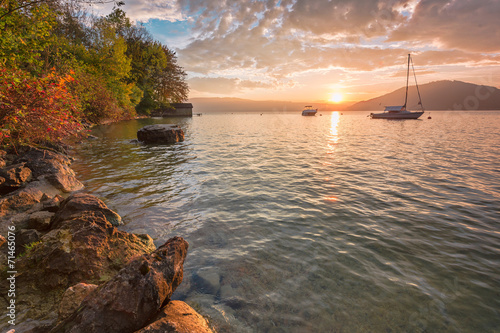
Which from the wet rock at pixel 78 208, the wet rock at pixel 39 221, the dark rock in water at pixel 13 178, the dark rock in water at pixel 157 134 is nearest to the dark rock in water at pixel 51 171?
the dark rock in water at pixel 13 178

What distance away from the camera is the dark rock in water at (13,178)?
751 centimetres

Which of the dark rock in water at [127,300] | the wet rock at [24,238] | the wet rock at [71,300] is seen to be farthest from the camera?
the wet rock at [24,238]

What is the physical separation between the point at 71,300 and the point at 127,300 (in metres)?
0.99

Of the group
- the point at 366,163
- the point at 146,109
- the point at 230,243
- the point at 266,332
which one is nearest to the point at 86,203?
the point at 230,243

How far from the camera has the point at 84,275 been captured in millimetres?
3928

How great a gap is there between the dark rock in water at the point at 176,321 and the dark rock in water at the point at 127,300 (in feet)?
0.54

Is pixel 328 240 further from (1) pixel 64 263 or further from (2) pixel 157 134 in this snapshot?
(2) pixel 157 134

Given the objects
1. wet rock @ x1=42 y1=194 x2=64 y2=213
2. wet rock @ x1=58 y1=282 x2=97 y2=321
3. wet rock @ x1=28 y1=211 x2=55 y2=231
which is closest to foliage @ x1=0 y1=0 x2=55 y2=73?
wet rock @ x1=42 y1=194 x2=64 y2=213

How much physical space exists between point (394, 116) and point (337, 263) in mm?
80453

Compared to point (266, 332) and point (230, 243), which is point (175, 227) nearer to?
point (230, 243)

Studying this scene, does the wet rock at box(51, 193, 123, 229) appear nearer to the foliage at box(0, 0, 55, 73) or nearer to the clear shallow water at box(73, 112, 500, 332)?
the clear shallow water at box(73, 112, 500, 332)

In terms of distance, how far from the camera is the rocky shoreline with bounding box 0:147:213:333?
8.68 ft

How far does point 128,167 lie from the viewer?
12.8 meters

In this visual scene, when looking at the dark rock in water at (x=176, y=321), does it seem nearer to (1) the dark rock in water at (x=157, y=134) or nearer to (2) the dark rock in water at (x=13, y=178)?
(2) the dark rock in water at (x=13, y=178)
